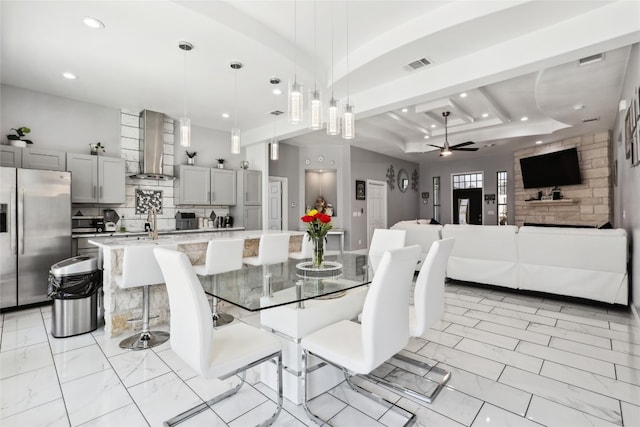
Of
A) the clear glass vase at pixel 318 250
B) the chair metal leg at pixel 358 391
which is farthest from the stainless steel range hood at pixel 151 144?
the chair metal leg at pixel 358 391

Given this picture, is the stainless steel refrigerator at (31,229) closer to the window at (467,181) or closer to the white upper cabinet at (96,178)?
the white upper cabinet at (96,178)

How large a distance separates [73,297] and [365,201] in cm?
646

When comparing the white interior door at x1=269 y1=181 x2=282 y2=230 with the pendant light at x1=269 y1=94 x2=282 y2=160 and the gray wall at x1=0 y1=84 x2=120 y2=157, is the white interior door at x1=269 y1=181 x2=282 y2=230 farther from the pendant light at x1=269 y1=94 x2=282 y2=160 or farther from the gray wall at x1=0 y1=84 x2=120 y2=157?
the gray wall at x1=0 y1=84 x2=120 y2=157

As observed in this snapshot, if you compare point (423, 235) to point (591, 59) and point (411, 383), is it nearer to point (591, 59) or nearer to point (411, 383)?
point (591, 59)

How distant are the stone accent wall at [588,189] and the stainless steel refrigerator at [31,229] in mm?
9678

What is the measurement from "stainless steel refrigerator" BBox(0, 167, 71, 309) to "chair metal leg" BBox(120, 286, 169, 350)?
2.00 m

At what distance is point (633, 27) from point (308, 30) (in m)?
2.77

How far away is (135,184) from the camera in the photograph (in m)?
5.39

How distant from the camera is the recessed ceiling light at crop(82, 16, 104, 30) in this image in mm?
2795

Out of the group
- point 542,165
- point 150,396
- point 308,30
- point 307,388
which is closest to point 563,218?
point 542,165

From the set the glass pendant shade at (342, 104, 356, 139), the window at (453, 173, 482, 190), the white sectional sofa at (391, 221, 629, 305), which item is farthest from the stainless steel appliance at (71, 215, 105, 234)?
the window at (453, 173, 482, 190)

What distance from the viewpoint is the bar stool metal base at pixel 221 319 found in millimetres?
3287

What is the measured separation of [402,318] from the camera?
1.69m

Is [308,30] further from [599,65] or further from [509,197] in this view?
[509,197]
